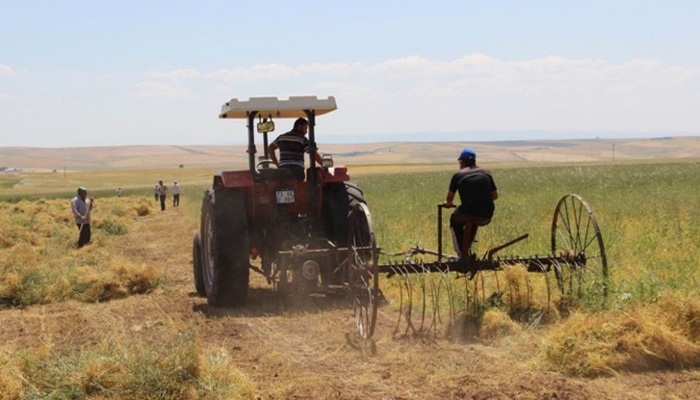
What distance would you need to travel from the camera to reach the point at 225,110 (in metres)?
9.57

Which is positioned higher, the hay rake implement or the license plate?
the license plate

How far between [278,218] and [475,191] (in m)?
2.77

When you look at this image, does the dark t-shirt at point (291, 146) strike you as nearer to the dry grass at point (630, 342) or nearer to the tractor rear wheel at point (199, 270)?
the tractor rear wheel at point (199, 270)

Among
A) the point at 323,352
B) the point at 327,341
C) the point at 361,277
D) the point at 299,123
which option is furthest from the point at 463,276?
the point at 299,123

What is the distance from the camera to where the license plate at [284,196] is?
9.43 metres

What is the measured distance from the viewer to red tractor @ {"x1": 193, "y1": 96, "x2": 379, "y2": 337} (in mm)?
9047

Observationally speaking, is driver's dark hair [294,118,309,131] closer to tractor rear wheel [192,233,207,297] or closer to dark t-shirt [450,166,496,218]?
tractor rear wheel [192,233,207,297]

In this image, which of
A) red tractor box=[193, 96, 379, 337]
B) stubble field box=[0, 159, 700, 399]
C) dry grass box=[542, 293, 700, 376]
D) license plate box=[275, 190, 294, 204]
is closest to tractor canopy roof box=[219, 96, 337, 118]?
red tractor box=[193, 96, 379, 337]

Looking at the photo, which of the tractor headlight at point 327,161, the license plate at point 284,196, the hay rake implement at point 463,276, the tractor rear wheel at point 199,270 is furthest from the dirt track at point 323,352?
the tractor headlight at point 327,161

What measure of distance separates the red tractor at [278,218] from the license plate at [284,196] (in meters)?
0.01

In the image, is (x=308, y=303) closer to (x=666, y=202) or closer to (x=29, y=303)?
(x=29, y=303)

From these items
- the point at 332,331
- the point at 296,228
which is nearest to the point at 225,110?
the point at 296,228

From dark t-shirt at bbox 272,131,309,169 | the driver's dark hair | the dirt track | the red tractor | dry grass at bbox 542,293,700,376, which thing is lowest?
the dirt track

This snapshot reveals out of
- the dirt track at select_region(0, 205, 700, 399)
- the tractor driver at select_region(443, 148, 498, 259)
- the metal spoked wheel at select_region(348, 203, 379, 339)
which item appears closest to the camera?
the dirt track at select_region(0, 205, 700, 399)
